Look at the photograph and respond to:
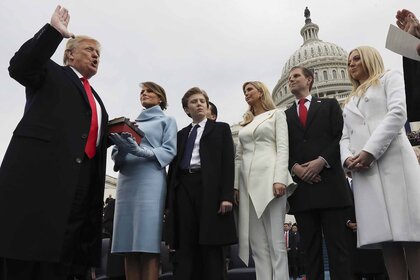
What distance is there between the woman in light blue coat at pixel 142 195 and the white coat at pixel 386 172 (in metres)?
1.40

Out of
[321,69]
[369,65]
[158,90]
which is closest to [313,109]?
[369,65]

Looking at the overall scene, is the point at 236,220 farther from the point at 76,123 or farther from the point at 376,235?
the point at 76,123

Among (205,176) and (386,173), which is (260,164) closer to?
(205,176)

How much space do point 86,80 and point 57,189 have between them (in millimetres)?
893

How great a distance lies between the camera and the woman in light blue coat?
2.74 meters

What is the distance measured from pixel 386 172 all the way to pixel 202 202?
1.28 m

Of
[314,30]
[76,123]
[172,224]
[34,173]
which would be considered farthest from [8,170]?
[314,30]

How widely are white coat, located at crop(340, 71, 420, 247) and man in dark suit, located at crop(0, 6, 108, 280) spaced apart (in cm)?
169

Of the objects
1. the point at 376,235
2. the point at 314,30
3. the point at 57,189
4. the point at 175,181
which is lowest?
the point at 376,235

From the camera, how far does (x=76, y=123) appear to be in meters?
2.08

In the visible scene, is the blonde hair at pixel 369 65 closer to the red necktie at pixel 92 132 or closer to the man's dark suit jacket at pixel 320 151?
the man's dark suit jacket at pixel 320 151

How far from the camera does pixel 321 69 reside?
5822 centimetres

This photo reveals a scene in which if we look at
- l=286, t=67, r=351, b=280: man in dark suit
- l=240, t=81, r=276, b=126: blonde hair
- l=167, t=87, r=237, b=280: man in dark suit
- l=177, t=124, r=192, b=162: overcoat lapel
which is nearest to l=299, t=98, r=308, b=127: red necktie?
l=286, t=67, r=351, b=280: man in dark suit

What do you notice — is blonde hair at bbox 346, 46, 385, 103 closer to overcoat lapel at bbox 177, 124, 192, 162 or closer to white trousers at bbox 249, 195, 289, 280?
white trousers at bbox 249, 195, 289, 280
